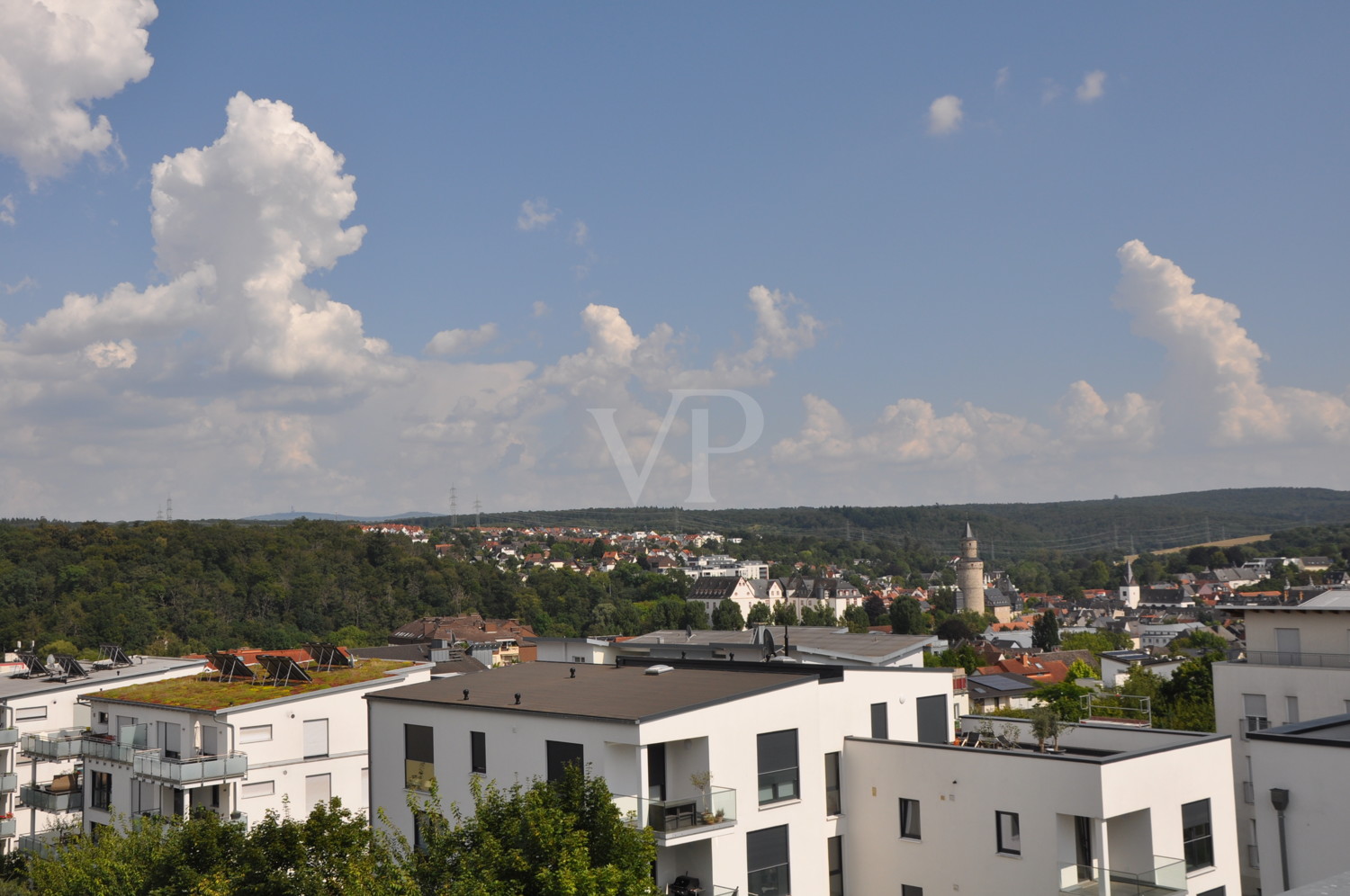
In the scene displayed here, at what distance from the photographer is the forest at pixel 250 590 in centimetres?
12006

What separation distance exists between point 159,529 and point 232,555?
33.2 feet

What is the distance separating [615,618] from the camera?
166375 mm

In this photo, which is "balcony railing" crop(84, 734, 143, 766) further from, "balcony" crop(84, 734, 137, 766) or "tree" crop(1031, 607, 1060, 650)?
"tree" crop(1031, 607, 1060, 650)

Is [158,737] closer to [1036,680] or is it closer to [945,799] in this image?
[945,799]

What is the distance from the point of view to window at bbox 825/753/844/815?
23.8 metres

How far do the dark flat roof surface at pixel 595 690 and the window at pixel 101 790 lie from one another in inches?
645

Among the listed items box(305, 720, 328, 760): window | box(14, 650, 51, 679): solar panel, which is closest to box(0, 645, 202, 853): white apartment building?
box(14, 650, 51, 679): solar panel

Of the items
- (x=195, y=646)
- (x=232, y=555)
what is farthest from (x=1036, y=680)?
(x=232, y=555)

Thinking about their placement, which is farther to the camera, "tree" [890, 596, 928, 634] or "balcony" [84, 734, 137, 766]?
"tree" [890, 596, 928, 634]

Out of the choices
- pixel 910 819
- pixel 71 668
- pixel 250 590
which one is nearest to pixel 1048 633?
pixel 250 590

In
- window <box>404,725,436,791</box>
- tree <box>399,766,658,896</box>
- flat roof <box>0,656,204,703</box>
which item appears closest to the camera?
tree <box>399,766,658,896</box>

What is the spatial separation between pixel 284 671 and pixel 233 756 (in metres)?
4.16

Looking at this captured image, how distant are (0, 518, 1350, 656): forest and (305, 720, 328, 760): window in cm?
8397

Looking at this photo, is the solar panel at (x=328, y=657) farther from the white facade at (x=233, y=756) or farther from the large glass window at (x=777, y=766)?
the large glass window at (x=777, y=766)
